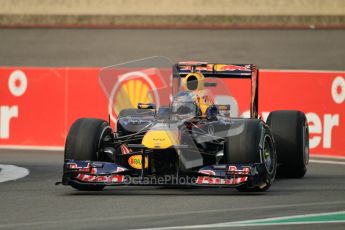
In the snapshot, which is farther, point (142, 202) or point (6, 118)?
point (6, 118)

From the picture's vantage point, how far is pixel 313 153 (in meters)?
20.9

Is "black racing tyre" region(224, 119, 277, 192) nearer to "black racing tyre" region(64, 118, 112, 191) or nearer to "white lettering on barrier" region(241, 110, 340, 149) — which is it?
"black racing tyre" region(64, 118, 112, 191)

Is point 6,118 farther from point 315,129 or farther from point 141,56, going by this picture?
point 141,56

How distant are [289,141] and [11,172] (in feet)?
13.4

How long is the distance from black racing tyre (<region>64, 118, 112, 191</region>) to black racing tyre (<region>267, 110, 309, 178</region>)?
2.93 meters

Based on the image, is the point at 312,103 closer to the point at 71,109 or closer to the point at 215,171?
the point at 71,109

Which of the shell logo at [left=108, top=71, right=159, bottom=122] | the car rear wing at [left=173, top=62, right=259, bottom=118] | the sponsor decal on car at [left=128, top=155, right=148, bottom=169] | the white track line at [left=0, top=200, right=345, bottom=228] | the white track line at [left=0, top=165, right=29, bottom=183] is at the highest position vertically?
the car rear wing at [left=173, top=62, right=259, bottom=118]

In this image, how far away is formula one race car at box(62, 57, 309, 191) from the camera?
1452 cm

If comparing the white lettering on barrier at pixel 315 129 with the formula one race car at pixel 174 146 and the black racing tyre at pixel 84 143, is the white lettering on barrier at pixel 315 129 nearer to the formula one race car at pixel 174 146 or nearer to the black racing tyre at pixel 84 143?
the formula one race car at pixel 174 146

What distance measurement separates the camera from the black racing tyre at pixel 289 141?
55.5 ft

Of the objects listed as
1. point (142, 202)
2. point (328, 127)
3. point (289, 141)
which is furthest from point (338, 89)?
point (142, 202)

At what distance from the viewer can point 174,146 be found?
1451 centimetres

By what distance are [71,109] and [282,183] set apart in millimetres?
6787

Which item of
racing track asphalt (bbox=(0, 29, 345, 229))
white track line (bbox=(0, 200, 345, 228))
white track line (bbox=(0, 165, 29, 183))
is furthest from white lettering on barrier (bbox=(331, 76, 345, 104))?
white track line (bbox=(0, 200, 345, 228))
